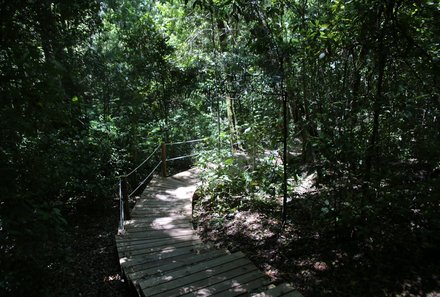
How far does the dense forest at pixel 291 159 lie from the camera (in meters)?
2.62

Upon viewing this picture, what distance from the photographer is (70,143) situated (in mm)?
6699

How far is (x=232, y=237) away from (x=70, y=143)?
4126 millimetres

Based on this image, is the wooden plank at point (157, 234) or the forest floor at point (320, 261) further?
the wooden plank at point (157, 234)

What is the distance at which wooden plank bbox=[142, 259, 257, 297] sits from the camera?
342cm

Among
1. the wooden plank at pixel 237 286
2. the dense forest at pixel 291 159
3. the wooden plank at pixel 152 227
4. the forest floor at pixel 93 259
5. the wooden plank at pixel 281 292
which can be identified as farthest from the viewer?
the wooden plank at pixel 152 227

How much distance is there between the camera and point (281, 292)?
129 inches

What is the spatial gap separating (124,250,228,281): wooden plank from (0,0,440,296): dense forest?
0.63 meters

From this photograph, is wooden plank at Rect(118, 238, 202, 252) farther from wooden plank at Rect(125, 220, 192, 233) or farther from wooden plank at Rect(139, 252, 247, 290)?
wooden plank at Rect(139, 252, 247, 290)

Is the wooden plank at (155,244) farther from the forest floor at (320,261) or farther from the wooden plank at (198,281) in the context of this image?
the wooden plank at (198,281)

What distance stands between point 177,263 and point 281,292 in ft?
5.05

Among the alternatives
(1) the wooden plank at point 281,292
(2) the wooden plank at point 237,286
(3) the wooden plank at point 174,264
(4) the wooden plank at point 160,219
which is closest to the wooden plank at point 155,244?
(3) the wooden plank at point 174,264

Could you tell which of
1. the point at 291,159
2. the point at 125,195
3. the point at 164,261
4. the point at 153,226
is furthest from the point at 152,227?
the point at 291,159

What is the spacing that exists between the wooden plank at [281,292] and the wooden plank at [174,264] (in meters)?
1.16

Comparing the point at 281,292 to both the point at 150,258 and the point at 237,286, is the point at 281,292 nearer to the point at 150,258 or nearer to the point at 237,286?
the point at 237,286
